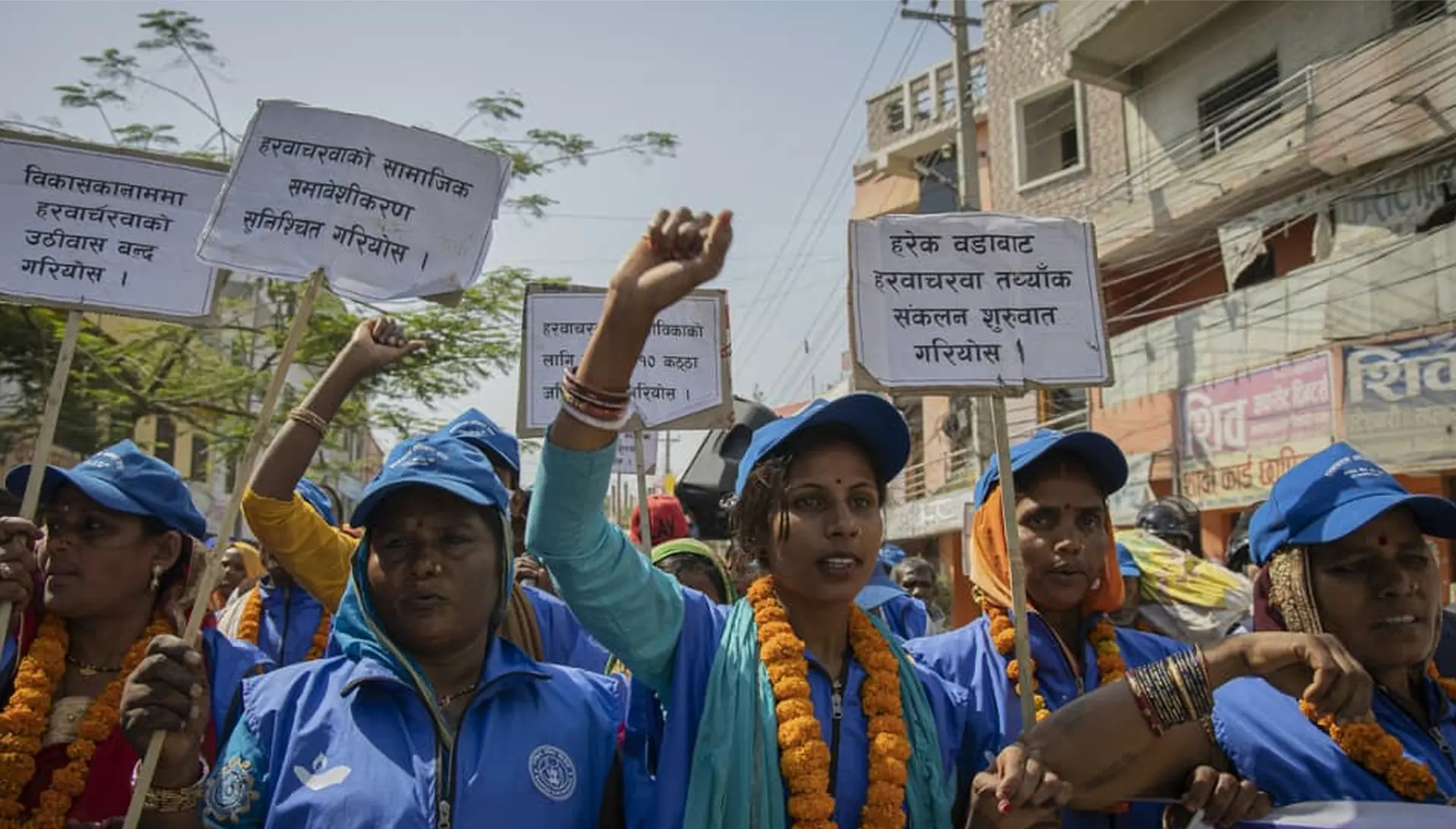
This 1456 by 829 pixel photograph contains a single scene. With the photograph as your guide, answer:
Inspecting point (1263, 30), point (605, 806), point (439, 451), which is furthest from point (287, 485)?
point (1263, 30)

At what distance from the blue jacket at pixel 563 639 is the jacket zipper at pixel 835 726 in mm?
979

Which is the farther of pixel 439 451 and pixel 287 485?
pixel 287 485

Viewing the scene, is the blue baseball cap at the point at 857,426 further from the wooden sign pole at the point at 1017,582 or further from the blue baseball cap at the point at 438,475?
the blue baseball cap at the point at 438,475

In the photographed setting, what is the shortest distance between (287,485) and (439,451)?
0.65 m

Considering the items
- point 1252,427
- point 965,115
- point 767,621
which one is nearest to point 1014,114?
point 965,115

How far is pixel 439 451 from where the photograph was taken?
244 centimetres

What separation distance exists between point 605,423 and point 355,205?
1.27 metres

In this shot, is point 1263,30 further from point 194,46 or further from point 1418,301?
point 194,46

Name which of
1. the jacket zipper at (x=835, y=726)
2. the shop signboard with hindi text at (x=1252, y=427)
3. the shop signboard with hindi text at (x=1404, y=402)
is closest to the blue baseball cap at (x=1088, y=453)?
the jacket zipper at (x=835, y=726)

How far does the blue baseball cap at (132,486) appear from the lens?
8.70ft

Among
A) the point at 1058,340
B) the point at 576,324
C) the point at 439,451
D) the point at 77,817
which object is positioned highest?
the point at 576,324

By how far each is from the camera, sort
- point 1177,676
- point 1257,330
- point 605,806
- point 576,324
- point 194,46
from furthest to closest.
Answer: point 1257,330 → point 194,46 → point 576,324 → point 605,806 → point 1177,676

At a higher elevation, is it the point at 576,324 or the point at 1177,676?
the point at 576,324

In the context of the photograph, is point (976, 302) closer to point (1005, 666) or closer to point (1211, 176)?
point (1005, 666)
